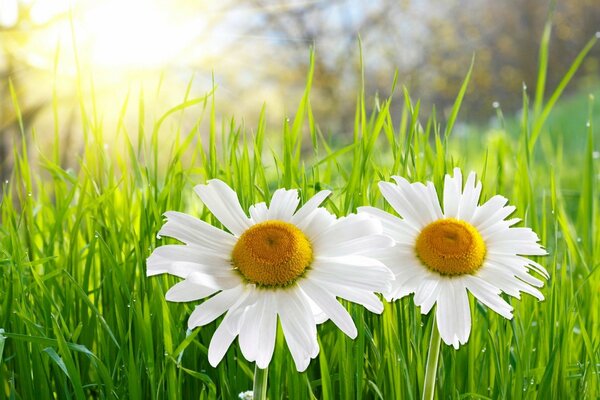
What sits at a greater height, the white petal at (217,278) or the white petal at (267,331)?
the white petal at (217,278)

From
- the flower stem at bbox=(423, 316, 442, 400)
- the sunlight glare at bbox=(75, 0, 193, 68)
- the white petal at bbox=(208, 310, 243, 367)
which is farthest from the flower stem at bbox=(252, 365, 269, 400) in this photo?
the sunlight glare at bbox=(75, 0, 193, 68)

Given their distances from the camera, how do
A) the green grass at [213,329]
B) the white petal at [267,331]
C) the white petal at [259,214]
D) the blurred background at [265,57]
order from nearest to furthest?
1. the white petal at [267,331]
2. the white petal at [259,214]
3. the green grass at [213,329]
4. the blurred background at [265,57]

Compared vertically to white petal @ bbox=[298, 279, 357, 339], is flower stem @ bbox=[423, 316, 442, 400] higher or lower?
lower

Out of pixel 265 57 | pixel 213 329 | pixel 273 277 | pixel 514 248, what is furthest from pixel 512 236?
pixel 265 57

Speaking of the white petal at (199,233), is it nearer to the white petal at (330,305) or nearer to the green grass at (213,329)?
the white petal at (330,305)

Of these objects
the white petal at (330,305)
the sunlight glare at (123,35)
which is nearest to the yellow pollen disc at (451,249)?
the white petal at (330,305)

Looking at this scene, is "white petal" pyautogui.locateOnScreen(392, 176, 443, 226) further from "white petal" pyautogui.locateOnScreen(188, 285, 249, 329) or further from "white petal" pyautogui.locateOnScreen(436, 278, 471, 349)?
"white petal" pyautogui.locateOnScreen(188, 285, 249, 329)

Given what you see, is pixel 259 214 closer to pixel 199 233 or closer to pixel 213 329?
pixel 199 233
